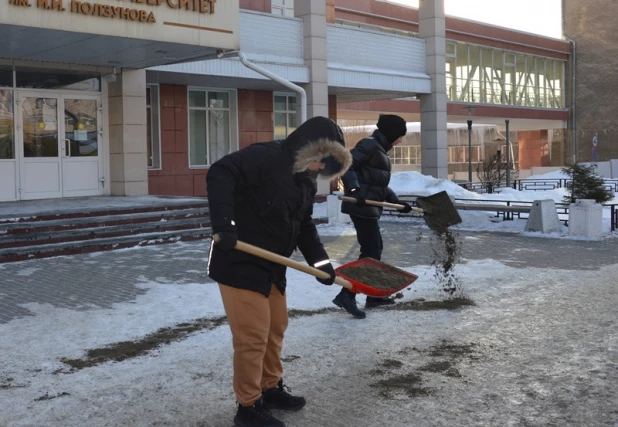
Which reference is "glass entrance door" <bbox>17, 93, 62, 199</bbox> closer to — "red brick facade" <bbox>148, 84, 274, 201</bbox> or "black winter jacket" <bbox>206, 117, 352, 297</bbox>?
"red brick facade" <bbox>148, 84, 274, 201</bbox>

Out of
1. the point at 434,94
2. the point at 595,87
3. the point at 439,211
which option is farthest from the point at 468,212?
the point at 595,87

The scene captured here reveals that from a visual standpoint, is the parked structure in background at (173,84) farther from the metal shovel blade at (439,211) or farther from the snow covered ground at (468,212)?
the metal shovel blade at (439,211)

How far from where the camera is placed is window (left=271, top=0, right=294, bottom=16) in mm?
22547

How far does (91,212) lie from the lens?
43.3ft

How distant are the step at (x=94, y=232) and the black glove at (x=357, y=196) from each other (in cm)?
632

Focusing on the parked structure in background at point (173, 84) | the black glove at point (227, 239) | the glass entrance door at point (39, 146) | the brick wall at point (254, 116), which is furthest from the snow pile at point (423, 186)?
the black glove at point (227, 239)

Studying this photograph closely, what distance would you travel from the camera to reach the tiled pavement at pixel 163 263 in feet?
27.8

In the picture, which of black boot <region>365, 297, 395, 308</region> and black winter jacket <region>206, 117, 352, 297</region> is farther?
black boot <region>365, 297, 395, 308</region>

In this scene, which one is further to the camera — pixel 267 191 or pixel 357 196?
pixel 357 196

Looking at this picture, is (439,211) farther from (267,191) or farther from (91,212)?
(91,212)

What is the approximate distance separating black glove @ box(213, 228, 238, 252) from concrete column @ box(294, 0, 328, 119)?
1633 centimetres

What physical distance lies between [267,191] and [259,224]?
0.20 m

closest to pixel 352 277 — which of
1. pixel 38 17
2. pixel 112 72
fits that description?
pixel 38 17

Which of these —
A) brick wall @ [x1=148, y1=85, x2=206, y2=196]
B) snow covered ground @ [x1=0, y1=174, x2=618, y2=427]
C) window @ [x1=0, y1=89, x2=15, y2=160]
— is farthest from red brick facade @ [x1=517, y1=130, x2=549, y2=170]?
snow covered ground @ [x1=0, y1=174, x2=618, y2=427]
